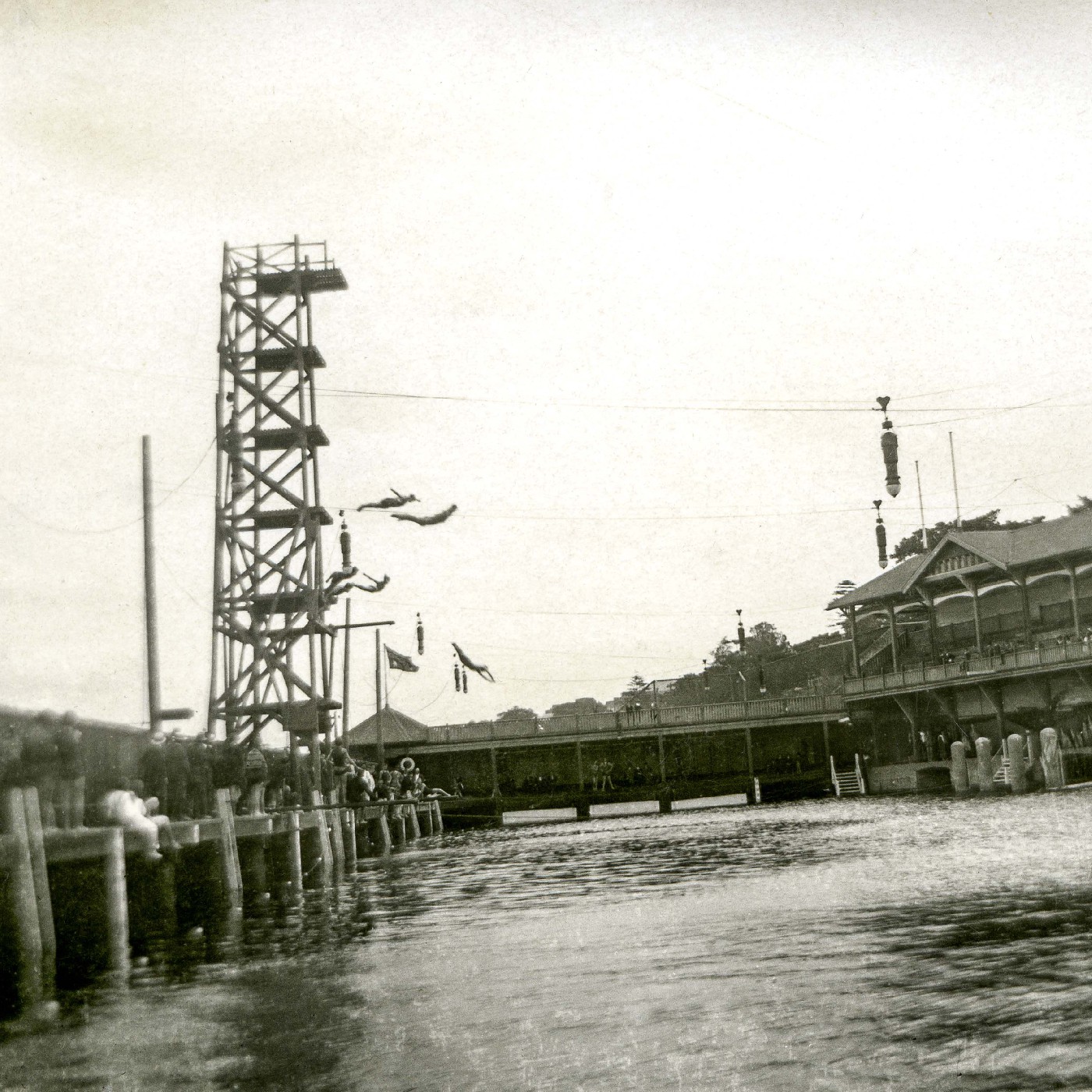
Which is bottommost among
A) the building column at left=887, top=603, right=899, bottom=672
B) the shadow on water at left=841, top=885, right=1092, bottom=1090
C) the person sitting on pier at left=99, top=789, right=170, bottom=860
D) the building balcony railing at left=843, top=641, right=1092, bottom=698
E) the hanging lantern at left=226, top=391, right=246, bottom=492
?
the shadow on water at left=841, top=885, right=1092, bottom=1090

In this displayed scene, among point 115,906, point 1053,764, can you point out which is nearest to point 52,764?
point 115,906

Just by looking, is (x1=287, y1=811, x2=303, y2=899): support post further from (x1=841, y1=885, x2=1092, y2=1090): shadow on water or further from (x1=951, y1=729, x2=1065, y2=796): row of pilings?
(x1=951, y1=729, x2=1065, y2=796): row of pilings

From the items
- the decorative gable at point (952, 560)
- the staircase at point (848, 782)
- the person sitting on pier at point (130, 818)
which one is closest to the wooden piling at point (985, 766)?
the decorative gable at point (952, 560)

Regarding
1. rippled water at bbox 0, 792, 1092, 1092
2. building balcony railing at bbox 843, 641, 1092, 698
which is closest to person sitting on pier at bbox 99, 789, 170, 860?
rippled water at bbox 0, 792, 1092, 1092

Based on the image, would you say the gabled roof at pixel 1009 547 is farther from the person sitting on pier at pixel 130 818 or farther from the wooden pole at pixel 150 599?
the person sitting on pier at pixel 130 818

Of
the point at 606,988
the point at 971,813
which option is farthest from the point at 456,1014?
the point at 971,813

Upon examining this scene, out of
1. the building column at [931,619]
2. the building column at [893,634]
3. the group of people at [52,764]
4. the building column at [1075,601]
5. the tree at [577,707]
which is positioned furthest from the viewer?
the tree at [577,707]

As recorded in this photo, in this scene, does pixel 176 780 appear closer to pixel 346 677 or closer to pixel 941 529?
pixel 346 677

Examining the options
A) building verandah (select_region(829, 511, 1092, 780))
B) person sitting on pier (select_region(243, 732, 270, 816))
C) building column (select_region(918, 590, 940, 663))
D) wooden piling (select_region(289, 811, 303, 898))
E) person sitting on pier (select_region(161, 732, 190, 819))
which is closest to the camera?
person sitting on pier (select_region(161, 732, 190, 819))
